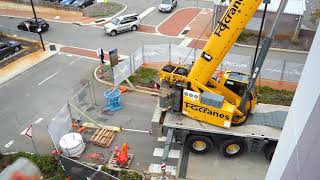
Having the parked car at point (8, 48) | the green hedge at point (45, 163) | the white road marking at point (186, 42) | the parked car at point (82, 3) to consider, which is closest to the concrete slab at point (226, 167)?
the green hedge at point (45, 163)

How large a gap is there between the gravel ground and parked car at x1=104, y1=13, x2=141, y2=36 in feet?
16.5

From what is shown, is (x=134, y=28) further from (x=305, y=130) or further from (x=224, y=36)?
(x=305, y=130)

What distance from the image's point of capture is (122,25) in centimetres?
2842

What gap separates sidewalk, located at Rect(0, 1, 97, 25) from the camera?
32375 mm

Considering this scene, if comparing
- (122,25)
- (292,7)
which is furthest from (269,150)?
(122,25)

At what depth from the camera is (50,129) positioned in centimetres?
1422

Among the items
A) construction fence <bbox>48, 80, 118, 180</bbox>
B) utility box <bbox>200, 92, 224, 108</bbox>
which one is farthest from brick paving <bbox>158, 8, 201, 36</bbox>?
utility box <bbox>200, 92, 224, 108</bbox>

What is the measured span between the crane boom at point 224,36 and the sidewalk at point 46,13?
20721 millimetres

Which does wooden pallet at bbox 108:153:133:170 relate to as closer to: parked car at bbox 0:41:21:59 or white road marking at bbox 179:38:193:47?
white road marking at bbox 179:38:193:47

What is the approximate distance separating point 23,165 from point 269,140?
417 inches

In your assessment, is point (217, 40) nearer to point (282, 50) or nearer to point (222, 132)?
point (222, 132)

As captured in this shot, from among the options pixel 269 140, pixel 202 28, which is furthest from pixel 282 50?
pixel 269 140

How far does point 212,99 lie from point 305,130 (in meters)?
9.12

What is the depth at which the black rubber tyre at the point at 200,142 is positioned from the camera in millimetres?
14133
